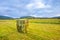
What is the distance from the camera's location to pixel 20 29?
14242mm

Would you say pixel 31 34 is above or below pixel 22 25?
below

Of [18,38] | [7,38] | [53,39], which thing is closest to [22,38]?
[18,38]

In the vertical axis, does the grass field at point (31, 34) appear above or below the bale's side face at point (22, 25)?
below

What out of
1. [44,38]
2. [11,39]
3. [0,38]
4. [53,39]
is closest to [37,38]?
[44,38]

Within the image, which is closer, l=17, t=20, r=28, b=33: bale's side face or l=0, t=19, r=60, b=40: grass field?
l=0, t=19, r=60, b=40: grass field

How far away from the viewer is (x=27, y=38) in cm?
1144

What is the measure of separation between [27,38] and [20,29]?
9.66 feet

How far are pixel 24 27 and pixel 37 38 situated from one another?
3.03 metres

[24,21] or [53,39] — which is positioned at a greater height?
[24,21]

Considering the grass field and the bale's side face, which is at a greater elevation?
the bale's side face

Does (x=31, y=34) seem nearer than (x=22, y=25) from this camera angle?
Yes

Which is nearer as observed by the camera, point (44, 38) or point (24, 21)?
point (44, 38)

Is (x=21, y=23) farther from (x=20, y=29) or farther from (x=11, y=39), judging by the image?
(x=11, y=39)

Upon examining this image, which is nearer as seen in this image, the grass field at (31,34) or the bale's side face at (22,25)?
the grass field at (31,34)
